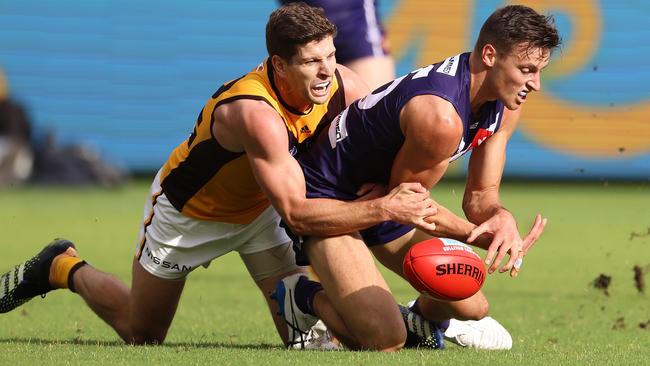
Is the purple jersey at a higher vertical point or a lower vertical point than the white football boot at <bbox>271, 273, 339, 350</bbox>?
higher

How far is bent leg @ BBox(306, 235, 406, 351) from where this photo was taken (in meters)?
5.84

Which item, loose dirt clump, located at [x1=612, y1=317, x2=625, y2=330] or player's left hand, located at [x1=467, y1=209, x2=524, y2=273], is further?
loose dirt clump, located at [x1=612, y1=317, x2=625, y2=330]

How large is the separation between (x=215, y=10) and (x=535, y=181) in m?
5.65

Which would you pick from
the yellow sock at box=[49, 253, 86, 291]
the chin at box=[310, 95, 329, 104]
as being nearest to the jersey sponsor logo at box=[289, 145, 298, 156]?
the chin at box=[310, 95, 329, 104]

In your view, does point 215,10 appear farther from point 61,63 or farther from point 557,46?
point 557,46

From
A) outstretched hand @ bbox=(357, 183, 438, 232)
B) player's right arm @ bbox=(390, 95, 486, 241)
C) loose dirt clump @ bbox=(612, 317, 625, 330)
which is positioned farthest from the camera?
loose dirt clump @ bbox=(612, 317, 625, 330)

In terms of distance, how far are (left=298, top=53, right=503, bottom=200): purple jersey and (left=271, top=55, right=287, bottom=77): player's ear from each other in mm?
389

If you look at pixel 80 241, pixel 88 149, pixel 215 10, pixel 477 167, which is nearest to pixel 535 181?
pixel 215 10

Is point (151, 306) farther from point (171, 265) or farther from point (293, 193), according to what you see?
point (293, 193)

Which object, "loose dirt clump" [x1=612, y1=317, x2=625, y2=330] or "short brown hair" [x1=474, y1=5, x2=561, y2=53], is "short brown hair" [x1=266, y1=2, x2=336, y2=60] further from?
"loose dirt clump" [x1=612, y1=317, x2=625, y2=330]

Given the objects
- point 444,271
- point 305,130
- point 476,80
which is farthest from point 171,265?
point 476,80

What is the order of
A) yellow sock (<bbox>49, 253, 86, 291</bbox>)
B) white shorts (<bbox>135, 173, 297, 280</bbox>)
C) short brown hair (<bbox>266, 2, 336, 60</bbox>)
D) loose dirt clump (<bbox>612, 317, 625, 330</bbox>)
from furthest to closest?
1. loose dirt clump (<bbox>612, 317, 625, 330</bbox>)
2. yellow sock (<bbox>49, 253, 86, 291</bbox>)
3. white shorts (<bbox>135, 173, 297, 280</bbox>)
4. short brown hair (<bbox>266, 2, 336, 60</bbox>)

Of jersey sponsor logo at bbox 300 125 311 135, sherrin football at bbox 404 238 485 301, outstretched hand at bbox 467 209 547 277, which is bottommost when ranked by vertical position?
sherrin football at bbox 404 238 485 301

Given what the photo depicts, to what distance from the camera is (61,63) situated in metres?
19.2
